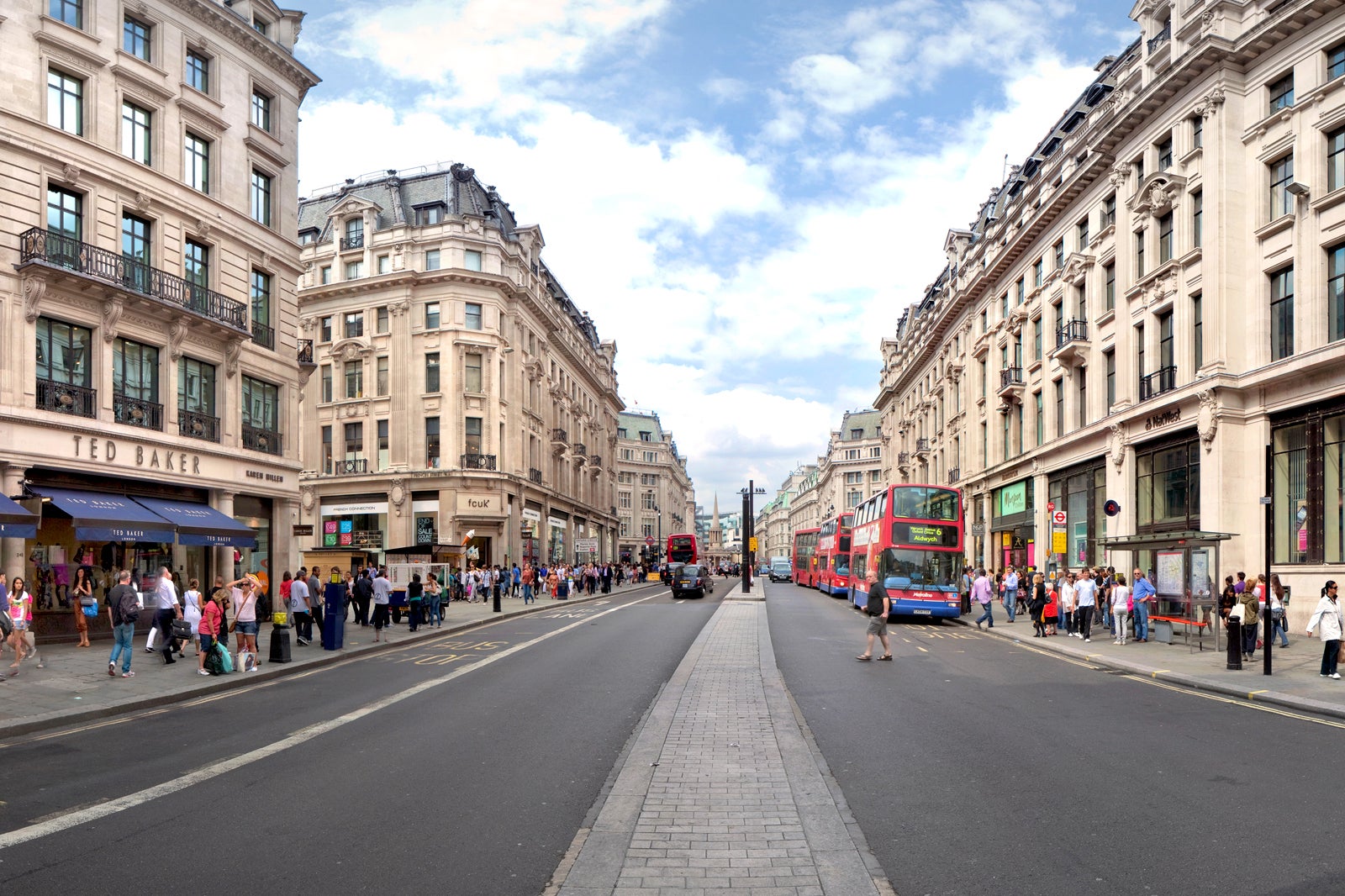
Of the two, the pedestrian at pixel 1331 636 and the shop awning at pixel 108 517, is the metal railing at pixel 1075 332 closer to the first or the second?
the pedestrian at pixel 1331 636

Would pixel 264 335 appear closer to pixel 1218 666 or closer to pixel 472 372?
pixel 1218 666

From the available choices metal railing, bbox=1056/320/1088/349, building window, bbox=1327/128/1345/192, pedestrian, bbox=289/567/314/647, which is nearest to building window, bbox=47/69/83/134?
pedestrian, bbox=289/567/314/647

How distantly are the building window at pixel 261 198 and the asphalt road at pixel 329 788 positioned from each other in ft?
59.7

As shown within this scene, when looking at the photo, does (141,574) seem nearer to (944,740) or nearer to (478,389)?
(944,740)

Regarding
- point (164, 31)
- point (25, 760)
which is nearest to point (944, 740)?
point (25, 760)

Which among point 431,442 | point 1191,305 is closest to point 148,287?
point 1191,305

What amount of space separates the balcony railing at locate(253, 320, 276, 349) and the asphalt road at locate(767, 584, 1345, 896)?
20935 mm

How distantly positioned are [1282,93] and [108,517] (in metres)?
30.6

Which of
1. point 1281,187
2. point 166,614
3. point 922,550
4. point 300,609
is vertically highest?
point 1281,187

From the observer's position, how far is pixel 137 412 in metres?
23.9

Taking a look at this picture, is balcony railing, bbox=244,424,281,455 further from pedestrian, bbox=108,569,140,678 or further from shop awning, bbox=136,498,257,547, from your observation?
pedestrian, bbox=108,569,140,678

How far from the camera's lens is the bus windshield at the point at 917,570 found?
1208 inches

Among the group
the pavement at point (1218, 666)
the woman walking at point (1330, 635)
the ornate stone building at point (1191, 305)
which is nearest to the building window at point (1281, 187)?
the ornate stone building at point (1191, 305)

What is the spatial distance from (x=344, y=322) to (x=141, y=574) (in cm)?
3550
